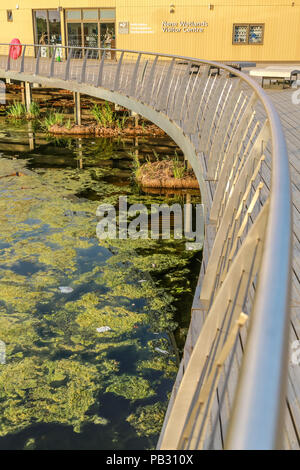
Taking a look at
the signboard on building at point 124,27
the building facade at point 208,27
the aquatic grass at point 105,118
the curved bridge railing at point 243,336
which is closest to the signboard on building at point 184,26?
the building facade at point 208,27

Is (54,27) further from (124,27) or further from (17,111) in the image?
(17,111)

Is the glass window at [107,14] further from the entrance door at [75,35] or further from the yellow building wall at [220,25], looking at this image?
the entrance door at [75,35]

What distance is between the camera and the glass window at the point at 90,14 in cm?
2421

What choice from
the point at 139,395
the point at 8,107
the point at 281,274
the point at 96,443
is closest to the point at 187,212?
the point at 139,395

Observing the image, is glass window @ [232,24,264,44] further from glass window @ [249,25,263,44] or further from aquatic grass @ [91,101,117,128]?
aquatic grass @ [91,101,117,128]

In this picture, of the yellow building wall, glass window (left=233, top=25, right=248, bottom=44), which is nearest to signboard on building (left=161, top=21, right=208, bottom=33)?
the yellow building wall

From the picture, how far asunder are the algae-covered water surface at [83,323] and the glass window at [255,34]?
1471 centimetres

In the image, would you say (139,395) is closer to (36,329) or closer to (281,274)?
(36,329)

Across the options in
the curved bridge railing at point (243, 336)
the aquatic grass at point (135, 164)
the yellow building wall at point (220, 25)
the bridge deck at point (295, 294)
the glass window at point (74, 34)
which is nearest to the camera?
the curved bridge railing at point (243, 336)

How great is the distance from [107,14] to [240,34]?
6.46 m

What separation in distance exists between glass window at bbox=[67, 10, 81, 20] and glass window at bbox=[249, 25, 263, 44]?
334 inches

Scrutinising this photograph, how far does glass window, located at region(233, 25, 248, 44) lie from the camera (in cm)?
2258

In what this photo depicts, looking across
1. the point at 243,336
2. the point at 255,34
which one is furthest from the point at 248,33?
the point at 243,336

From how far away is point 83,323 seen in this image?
19.6 feet
